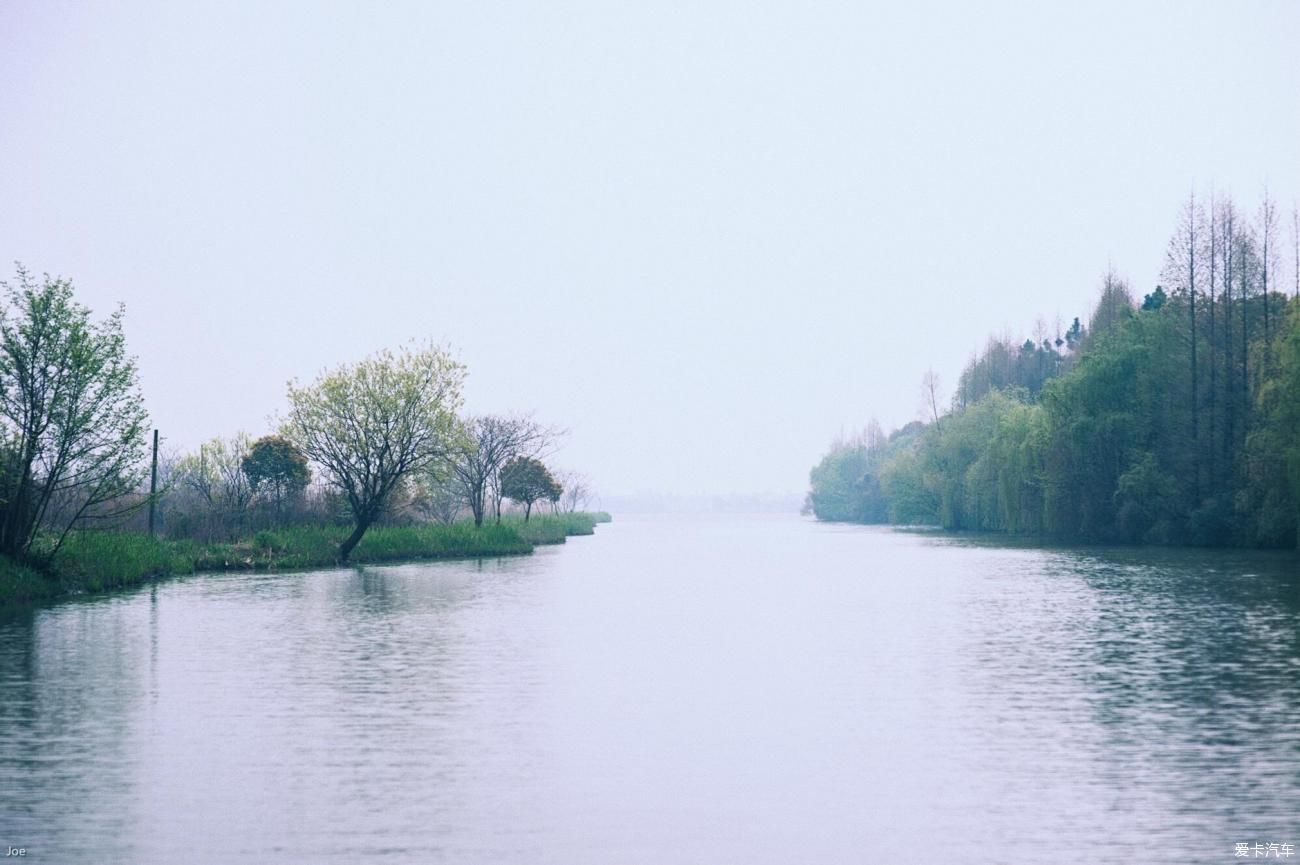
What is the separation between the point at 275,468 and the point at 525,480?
940 inches

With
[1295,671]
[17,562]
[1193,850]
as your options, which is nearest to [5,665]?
[17,562]

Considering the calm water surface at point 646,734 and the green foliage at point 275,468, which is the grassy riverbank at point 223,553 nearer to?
the calm water surface at point 646,734

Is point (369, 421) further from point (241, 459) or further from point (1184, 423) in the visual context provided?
point (1184, 423)

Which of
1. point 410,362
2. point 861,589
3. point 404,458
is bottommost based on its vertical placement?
point 861,589

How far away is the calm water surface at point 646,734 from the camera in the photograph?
8945 mm

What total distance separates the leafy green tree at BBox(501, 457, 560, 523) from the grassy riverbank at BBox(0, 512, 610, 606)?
17.8 metres

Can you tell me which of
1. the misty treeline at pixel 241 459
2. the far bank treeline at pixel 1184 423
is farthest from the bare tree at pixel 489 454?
the far bank treeline at pixel 1184 423

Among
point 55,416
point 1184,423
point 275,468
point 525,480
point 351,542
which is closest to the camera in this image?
point 55,416

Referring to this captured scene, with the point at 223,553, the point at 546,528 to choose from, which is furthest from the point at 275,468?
the point at 546,528

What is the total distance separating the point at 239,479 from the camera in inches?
2288

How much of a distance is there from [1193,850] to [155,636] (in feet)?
62.1

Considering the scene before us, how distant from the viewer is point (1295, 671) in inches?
693

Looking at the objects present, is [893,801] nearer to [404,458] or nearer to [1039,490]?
[404,458]

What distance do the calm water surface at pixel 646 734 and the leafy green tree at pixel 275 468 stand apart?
2896 cm
